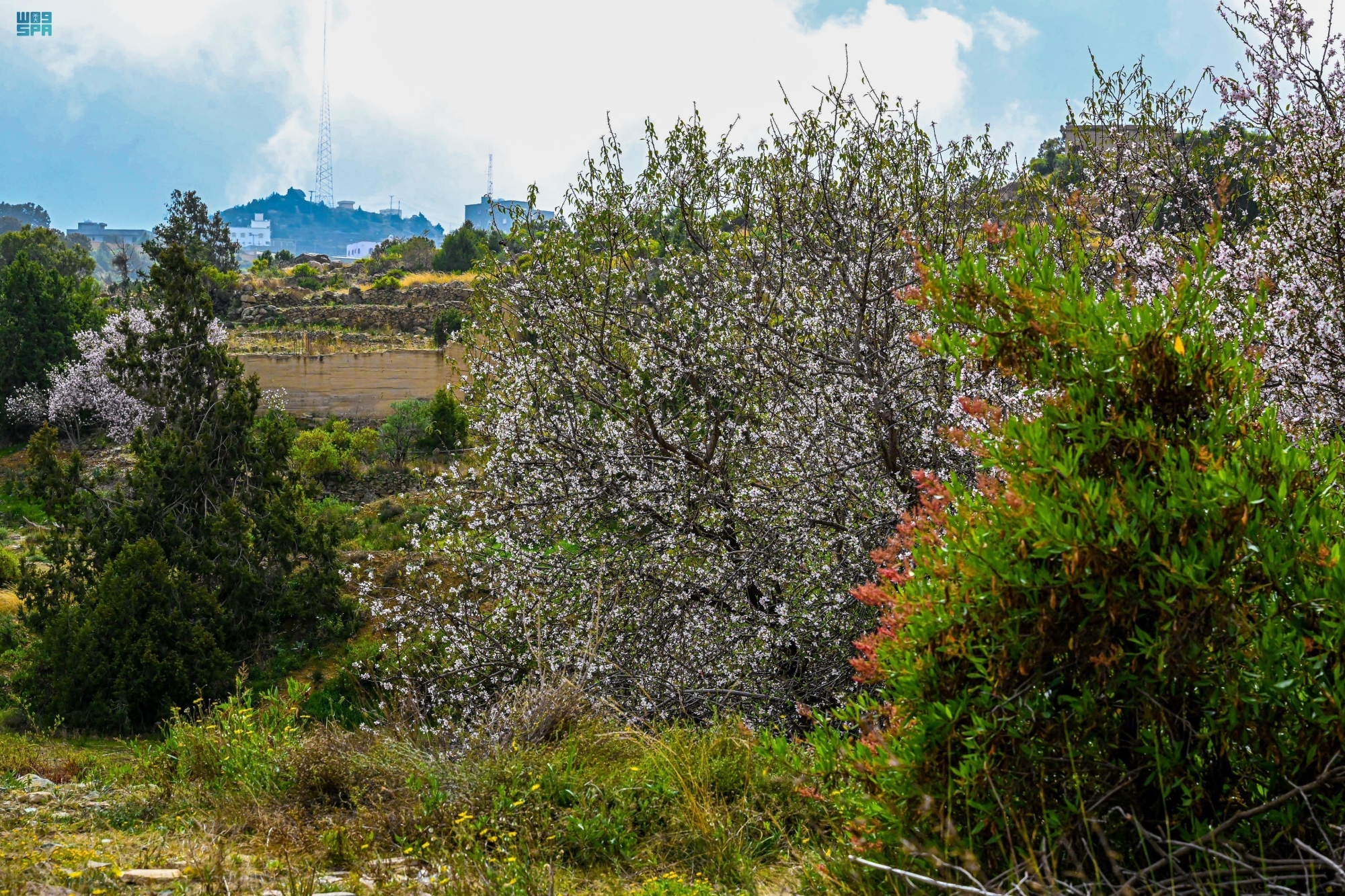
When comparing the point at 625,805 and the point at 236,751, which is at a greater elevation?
the point at 625,805

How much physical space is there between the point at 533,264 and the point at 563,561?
2609mm

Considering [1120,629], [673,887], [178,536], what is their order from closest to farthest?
[1120,629] < [673,887] < [178,536]

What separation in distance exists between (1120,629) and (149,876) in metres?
3.11

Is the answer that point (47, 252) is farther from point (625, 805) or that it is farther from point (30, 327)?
point (625, 805)

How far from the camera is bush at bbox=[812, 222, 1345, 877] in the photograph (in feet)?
6.19

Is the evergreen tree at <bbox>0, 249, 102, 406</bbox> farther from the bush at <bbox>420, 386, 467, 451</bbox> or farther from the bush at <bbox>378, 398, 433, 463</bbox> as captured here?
the bush at <bbox>420, 386, 467, 451</bbox>

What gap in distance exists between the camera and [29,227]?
46.3 m

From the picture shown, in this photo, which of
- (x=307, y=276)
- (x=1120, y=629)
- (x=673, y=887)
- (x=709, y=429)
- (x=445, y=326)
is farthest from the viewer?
(x=307, y=276)

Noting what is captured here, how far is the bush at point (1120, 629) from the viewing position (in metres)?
1.89

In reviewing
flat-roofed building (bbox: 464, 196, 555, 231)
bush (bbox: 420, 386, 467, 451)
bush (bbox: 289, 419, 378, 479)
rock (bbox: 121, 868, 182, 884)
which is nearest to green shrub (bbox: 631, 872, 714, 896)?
rock (bbox: 121, 868, 182, 884)

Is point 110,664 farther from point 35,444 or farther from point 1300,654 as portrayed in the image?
point 1300,654

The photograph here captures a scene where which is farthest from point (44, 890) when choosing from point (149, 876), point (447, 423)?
point (447, 423)

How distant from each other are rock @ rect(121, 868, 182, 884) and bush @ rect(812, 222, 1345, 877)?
2336 mm

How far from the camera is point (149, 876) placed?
118 inches
